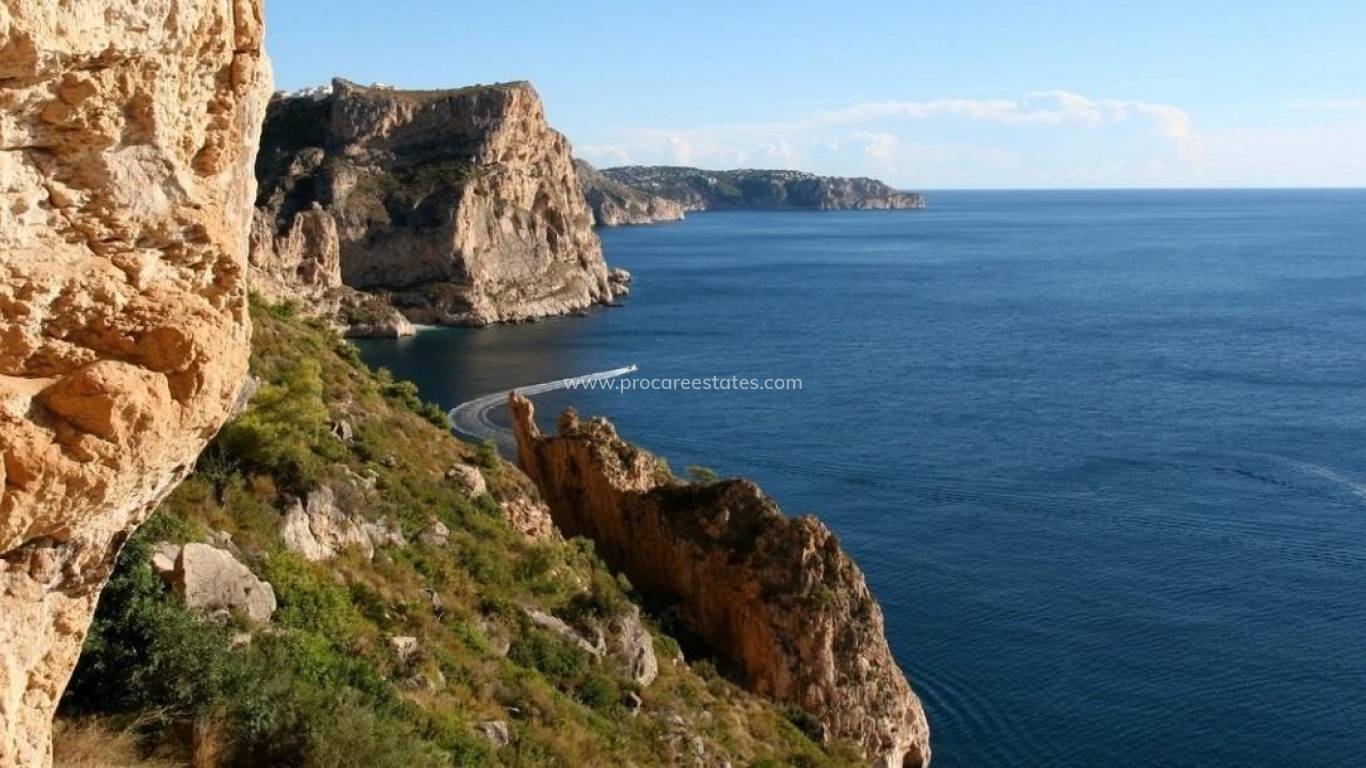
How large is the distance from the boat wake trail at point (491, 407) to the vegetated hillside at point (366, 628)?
30156 millimetres

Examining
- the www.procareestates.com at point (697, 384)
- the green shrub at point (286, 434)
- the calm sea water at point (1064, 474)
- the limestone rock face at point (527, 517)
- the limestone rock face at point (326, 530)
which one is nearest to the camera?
the limestone rock face at point (326, 530)

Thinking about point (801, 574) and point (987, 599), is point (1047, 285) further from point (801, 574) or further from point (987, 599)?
point (801, 574)

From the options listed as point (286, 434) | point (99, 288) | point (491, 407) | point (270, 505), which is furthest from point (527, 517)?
point (491, 407)

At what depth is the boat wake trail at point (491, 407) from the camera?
62.3 metres

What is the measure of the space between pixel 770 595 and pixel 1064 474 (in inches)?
1237

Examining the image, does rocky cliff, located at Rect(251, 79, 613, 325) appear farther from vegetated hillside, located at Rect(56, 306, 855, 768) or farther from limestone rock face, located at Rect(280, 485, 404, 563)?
limestone rock face, located at Rect(280, 485, 404, 563)

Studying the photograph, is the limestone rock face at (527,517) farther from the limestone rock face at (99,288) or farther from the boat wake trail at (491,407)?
the boat wake trail at (491,407)

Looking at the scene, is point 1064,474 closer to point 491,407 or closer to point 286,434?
point 491,407

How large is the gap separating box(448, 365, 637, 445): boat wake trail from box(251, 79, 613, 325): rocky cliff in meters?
30.7

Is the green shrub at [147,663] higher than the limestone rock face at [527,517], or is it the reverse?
the green shrub at [147,663]

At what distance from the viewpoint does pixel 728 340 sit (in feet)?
314

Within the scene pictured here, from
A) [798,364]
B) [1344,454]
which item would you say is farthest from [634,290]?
[1344,454]

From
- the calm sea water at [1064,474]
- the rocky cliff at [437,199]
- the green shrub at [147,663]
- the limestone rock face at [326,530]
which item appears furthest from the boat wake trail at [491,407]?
the green shrub at [147,663]

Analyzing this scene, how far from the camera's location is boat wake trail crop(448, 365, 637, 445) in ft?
Result: 205
